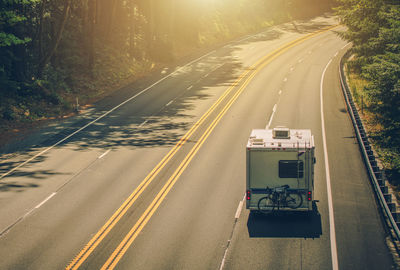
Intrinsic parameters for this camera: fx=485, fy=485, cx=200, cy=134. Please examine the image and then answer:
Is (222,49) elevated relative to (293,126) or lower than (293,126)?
elevated

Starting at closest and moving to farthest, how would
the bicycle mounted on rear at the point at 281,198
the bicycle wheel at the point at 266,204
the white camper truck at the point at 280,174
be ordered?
the white camper truck at the point at 280,174 < the bicycle mounted on rear at the point at 281,198 < the bicycle wheel at the point at 266,204

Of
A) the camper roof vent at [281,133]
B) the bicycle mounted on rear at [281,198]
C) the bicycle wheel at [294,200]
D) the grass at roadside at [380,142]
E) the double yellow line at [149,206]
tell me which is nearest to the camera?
the double yellow line at [149,206]

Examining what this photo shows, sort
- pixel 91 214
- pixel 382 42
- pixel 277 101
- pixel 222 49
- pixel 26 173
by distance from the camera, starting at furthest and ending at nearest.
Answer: pixel 222 49 → pixel 277 101 → pixel 382 42 → pixel 26 173 → pixel 91 214

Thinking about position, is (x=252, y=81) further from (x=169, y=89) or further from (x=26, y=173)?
(x=26, y=173)

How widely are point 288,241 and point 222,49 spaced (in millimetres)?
51096

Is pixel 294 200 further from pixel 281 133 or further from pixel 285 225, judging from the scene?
pixel 281 133

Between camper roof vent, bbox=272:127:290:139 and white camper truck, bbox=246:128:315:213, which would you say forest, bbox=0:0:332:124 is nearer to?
white camper truck, bbox=246:128:315:213

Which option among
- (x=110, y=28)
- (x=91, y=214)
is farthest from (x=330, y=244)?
(x=110, y=28)

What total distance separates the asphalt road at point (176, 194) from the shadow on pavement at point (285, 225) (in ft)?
0.22

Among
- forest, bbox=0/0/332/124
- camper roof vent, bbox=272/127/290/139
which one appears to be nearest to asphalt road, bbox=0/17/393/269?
camper roof vent, bbox=272/127/290/139

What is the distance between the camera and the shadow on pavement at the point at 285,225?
53.8 ft

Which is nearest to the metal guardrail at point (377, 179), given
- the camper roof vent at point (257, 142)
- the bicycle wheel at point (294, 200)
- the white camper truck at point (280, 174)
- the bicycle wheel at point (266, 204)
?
the white camper truck at point (280, 174)

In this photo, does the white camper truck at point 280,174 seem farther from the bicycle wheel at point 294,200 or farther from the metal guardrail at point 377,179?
the metal guardrail at point 377,179

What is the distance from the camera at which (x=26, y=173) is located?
23.5 metres
